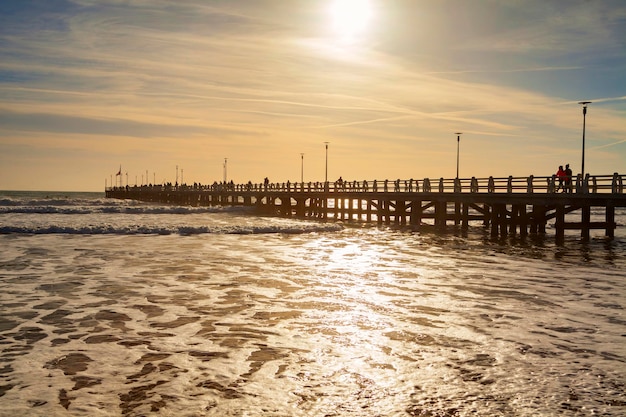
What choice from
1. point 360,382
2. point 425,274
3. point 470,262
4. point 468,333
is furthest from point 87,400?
point 470,262

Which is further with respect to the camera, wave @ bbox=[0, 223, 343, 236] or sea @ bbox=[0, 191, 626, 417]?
wave @ bbox=[0, 223, 343, 236]

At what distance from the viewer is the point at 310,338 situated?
29.8 ft

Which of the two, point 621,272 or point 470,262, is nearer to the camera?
point 621,272

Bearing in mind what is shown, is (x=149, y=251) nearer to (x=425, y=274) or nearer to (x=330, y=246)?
(x=330, y=246)

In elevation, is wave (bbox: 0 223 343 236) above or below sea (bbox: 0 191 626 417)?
below

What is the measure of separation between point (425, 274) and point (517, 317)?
587 centimetres

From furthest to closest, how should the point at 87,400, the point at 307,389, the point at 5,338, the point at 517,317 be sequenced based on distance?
the point at 517,317 < the point at 5,338 < the point at 307,389 < the point at 87,400

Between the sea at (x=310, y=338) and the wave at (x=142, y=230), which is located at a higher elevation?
the sea at (x=310, y=338)

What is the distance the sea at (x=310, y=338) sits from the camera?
251 inches

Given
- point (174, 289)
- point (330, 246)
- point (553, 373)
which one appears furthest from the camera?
point (330, 246)

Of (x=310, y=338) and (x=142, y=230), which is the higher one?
(x=310, y=338)

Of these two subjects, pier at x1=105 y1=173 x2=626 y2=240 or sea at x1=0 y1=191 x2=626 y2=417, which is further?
pier at x1=105 y1=173 x2=626 y2=240

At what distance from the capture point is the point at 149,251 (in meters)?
22.3

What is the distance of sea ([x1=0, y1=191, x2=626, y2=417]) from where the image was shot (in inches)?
251
